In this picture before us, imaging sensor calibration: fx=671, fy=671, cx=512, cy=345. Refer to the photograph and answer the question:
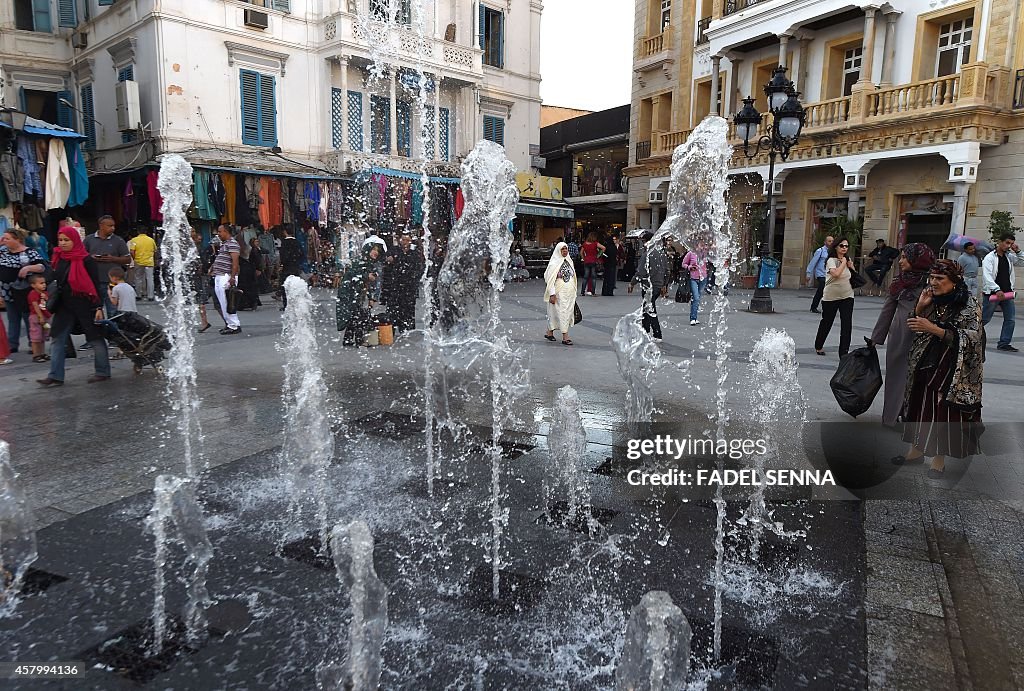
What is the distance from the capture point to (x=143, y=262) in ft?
44.7

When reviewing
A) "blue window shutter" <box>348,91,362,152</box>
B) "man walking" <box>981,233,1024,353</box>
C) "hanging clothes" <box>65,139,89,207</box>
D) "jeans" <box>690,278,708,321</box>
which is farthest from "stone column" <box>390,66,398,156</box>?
"man walking" <box>981,233,1024,353</box>

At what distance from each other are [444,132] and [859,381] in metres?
19.0

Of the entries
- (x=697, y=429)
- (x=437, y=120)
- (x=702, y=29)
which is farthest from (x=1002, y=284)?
(x=702, y=29)

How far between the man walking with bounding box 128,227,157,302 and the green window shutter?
31.1 feet

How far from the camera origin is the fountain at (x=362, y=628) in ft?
7.91

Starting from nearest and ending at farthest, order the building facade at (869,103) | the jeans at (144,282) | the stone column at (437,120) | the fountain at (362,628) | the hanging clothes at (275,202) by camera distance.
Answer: the fountain at (362,628)
the jeans at (144,282)
the building facade at (869,103)
the hanging clothes at (275,202)
the stone column at (437,120)

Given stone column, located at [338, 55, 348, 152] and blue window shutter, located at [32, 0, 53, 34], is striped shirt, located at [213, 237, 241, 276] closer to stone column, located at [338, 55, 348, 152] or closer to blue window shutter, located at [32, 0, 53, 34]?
stone column, located at [338, 55, 348, 152]

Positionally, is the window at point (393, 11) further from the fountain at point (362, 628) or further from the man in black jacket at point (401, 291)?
the fountain at point (362, 628)

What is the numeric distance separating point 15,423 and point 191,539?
3347 mm

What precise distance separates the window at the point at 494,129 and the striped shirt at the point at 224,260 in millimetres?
14329

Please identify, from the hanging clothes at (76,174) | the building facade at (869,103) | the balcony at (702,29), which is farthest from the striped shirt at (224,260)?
the balcony at (702,29)

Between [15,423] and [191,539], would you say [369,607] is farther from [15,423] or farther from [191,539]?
[15,423]

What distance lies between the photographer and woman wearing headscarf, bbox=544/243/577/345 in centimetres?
892

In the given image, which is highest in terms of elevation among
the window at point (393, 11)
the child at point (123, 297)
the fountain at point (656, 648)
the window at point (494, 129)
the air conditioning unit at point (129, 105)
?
the window at point (393, 11)
